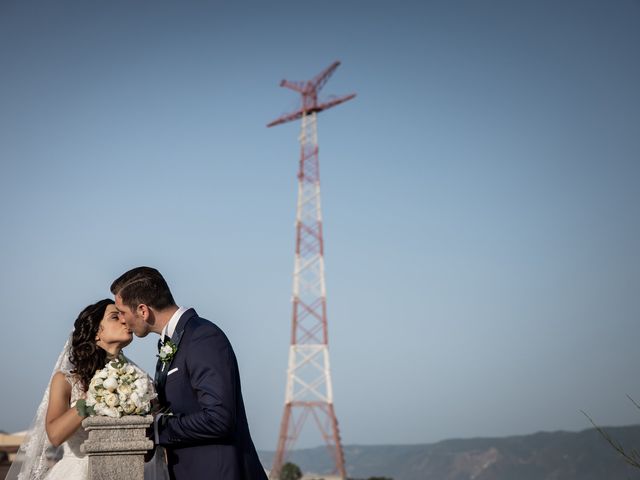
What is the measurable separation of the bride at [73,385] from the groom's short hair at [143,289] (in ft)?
4.18

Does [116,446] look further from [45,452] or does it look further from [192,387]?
[45,452]

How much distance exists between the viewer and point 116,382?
472 centimetres

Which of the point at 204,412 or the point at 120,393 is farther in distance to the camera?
the point at 120,393

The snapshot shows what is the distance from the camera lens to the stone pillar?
4625 millimetres

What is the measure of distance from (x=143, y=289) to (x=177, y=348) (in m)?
0.39

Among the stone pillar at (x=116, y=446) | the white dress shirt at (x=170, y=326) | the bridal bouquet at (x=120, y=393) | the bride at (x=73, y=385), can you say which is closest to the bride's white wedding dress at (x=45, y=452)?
the bride at (x=73, y=385)

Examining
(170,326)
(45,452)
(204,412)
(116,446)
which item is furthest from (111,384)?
(45,452)

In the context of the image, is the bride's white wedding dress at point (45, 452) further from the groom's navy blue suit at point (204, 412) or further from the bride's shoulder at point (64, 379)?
the groom's navy blue suit at point (204, 412)

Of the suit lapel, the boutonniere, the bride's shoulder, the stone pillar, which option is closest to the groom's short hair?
the suit lapel

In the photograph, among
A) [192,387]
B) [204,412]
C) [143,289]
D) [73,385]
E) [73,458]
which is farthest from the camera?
[73,458]

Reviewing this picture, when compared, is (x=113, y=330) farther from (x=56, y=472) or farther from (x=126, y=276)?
(x=126, y=276)

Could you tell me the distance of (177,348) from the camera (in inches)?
184

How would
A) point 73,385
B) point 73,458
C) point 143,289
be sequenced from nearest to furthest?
point 143,289 → point 73,385 → point 73,458

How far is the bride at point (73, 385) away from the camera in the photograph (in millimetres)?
5707
